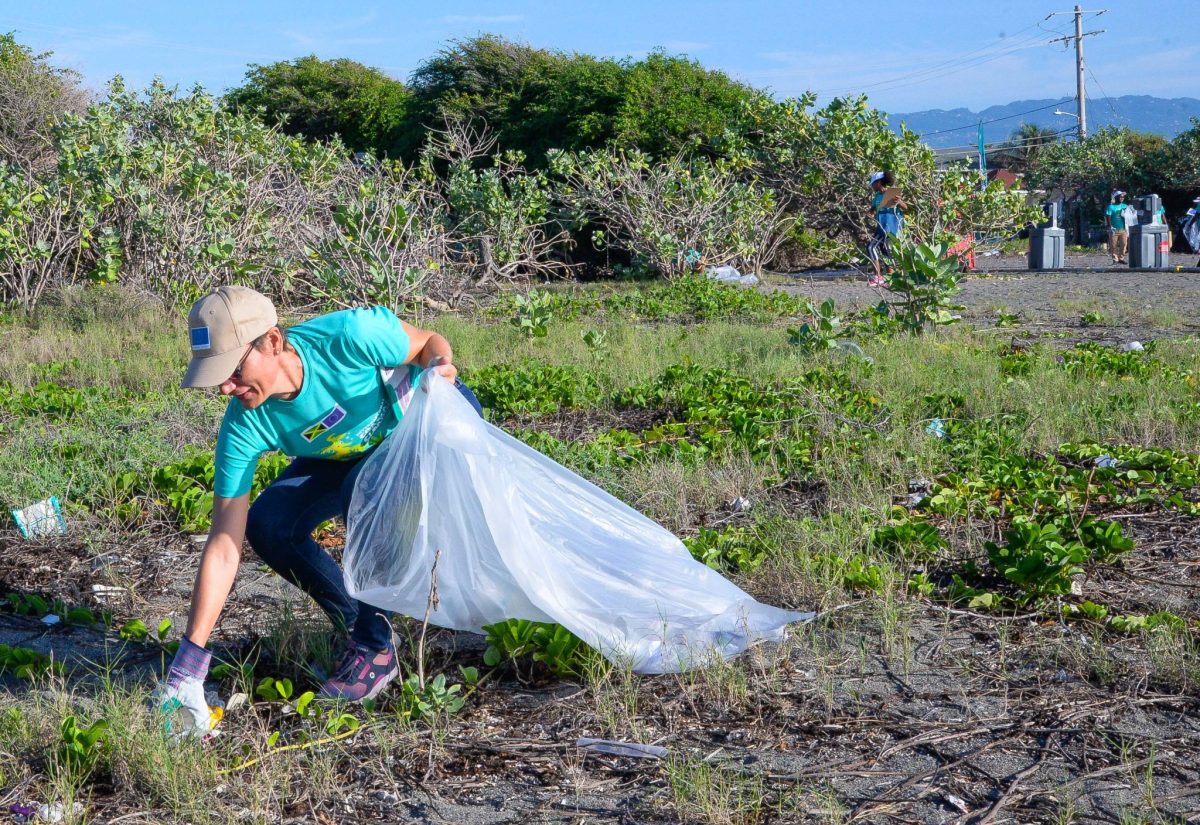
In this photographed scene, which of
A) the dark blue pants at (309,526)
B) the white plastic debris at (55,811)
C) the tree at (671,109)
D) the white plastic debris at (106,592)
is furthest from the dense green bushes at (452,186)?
the white plastic debris at (55,811)

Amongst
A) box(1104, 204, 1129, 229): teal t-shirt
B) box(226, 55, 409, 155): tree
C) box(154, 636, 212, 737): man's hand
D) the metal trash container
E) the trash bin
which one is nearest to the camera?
box(154, 636, 212, 737): man's hand

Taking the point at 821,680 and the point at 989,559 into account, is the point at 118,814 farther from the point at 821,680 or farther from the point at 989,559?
the point at 989,559

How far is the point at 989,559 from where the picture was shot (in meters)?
3.94

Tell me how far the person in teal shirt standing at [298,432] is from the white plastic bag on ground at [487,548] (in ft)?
0.41

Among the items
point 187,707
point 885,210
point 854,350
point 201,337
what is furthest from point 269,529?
point 885,210

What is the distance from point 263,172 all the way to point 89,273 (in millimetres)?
2020

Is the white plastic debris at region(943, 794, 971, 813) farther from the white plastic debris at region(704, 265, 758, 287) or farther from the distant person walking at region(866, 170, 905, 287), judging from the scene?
the white plastic debris at region(704, 265, 758, 287)

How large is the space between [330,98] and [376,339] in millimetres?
24305

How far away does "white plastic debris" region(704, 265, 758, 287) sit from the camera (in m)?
15.1

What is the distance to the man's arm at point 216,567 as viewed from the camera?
9.34 ft

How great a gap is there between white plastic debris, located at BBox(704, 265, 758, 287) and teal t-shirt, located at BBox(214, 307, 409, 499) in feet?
39.6

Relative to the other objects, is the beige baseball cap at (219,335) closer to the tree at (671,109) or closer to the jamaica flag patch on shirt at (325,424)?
the jamaica flag patch on shirt at (325,424)

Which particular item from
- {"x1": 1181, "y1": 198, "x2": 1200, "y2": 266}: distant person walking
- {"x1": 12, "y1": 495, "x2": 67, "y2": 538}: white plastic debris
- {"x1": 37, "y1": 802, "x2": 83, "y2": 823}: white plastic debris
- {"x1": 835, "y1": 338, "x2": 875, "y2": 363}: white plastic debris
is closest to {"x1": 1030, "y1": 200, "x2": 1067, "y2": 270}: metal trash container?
{"x1": 1181, "y1": 198, "x2": 1200, "y2": 266}: distant person walking

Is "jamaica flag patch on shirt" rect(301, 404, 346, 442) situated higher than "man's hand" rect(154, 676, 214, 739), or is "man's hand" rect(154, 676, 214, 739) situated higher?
"jamaica flag patch on shirt" rect(301, 404, 346, 442)
